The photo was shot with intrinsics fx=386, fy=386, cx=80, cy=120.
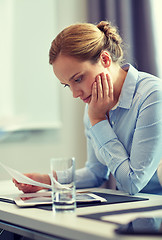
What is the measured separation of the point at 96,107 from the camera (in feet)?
5.20

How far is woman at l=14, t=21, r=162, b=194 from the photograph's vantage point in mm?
1432

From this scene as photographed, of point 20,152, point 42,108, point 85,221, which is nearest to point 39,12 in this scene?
point 42,108

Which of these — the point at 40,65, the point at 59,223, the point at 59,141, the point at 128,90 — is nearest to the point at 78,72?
the point at 128,90

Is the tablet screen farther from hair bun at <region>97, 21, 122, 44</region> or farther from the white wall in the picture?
the white wall

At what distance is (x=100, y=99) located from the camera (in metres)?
1.60

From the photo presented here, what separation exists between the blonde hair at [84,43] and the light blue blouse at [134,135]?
15 centimetres

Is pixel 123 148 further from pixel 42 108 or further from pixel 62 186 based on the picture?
pixel 42 108

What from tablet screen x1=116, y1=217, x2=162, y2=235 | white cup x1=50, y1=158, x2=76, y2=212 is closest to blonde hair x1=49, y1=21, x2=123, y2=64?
white cup x1=50, y1=158, x2=76, y2=212

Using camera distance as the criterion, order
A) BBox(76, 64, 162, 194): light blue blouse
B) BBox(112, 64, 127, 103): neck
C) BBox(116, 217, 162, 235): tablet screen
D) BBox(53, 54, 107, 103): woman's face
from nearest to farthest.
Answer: BBox(116, 217, 162, 235): tablet screen
BBox(76, 64, 162, 194): light blue blouse
BBox(53, 54, 107, 103): woman's face
BBox(112, 64, 127, 103): neck

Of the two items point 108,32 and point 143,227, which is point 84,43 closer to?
point 108,32

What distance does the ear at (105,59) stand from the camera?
1.64m

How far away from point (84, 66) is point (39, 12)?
1607 mm

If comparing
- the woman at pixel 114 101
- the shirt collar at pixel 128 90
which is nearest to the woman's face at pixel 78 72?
the woman at pixel 114 101

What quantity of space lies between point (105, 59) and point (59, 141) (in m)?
1.59
